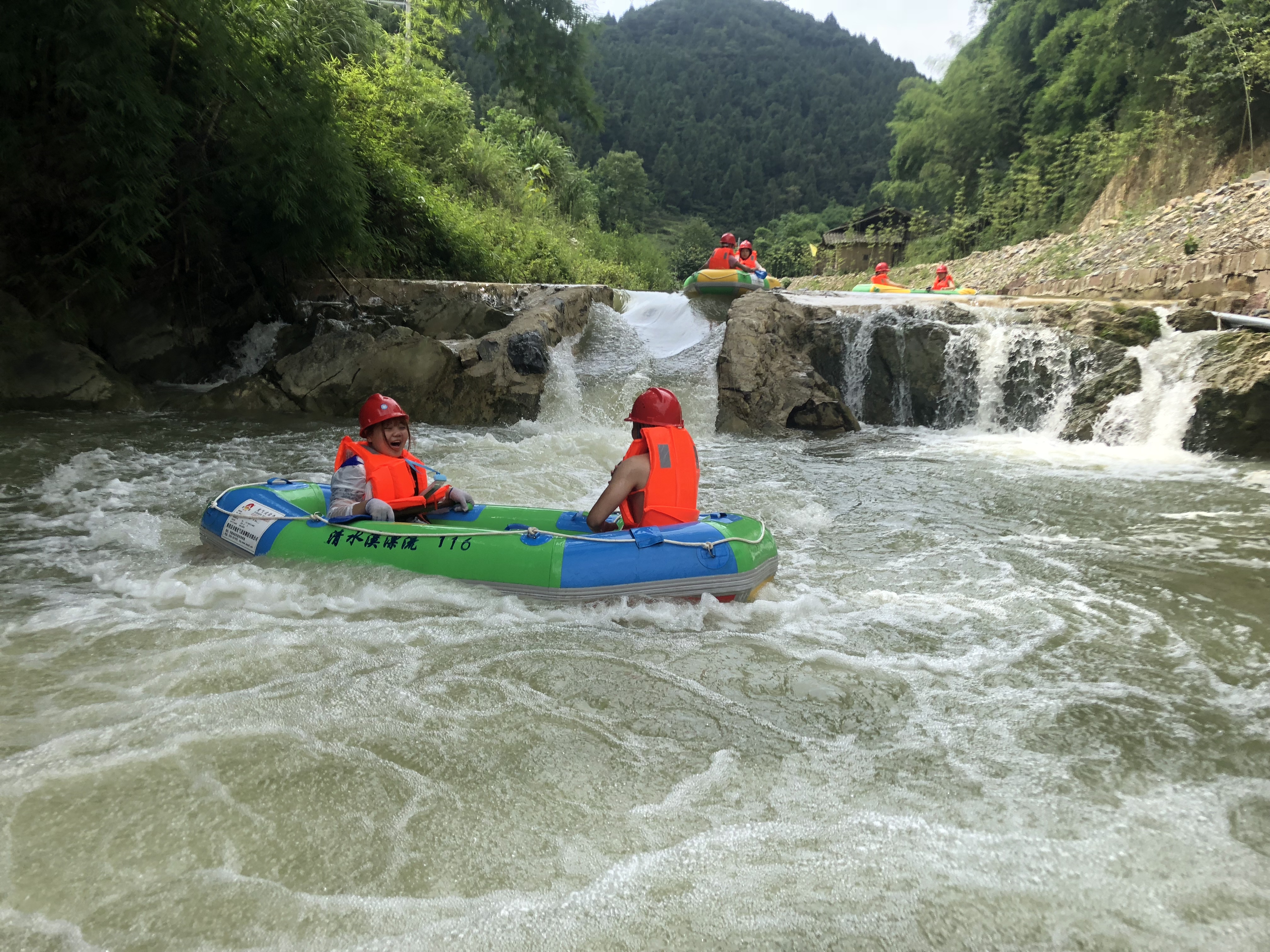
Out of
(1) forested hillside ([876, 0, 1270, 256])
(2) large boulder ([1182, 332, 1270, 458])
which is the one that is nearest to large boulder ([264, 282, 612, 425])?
(2) large boulder ([1182, 332, 1270, 458])

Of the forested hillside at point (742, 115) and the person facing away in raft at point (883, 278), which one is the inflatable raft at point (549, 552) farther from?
the forested hillside at point (742, 115)

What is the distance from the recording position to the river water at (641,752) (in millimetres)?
1848

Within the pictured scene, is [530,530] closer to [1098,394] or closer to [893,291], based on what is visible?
[1098,394]

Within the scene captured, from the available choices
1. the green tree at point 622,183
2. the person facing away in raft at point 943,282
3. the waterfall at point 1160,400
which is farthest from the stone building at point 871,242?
the waterfall at point 1160,400

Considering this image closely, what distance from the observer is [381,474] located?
12.9ft

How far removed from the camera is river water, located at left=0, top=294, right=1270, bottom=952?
1.85m

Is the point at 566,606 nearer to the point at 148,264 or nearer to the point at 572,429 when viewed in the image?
the point at 572,429

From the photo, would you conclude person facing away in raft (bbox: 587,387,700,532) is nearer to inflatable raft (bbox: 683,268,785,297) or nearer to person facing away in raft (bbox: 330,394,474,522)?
person facing away in raft (bbox: 330,394,474,522)

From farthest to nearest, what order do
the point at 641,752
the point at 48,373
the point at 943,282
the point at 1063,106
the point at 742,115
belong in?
the point at 742,115 < the point at 1063,106 < the point at 943,282 < the point at 48,373 < the point at 641,752

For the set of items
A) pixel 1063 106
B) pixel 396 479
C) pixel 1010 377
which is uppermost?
pixel 1063 106

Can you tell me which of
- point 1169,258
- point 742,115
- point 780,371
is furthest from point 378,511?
point 742,115

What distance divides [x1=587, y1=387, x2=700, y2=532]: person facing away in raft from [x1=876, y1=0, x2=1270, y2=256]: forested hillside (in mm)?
15157

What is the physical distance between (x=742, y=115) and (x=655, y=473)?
73388 millimetres

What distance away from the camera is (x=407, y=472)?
4023mm
